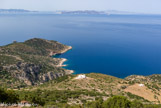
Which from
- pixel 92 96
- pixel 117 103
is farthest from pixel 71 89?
pixel 117 103

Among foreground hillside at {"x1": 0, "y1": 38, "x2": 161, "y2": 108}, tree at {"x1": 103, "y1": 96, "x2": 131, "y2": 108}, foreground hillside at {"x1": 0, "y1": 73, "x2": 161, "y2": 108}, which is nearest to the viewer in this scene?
tree at {"x1": 103, "y1": 96, "x2": 131, "y2": 108}

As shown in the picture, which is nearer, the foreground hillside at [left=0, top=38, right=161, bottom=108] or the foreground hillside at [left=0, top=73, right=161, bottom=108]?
the foreground hillside at [left=0, top=73, right=161, bottom=108]

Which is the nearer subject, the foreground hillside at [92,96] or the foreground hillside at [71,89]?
the foreground hillside at [92,96]

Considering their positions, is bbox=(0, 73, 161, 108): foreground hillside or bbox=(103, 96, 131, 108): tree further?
bbox=(0, 73, 161, 108): foreground hillside

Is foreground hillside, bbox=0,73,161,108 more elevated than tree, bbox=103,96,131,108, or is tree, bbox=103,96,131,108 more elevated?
tree, bbox=103,96,131,108

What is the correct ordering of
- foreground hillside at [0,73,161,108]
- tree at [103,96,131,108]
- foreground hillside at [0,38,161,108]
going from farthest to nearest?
foreground hillside at [0,38,161,108] → foreground hillside at [0,73,161,108] → tree at [103,96,131,108]

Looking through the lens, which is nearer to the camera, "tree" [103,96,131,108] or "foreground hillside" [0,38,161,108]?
"tree" [103,96,131,108]

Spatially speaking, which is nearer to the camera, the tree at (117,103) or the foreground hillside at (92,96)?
the tree at (117,103)

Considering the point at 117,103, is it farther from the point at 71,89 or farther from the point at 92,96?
the point at 71,89

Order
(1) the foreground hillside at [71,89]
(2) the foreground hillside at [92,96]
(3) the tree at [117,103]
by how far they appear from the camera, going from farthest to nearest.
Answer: (1) the foreground hillside at [71,89]
(2) the foreground hillside at [92,96]
(3) the tree at [117,103]

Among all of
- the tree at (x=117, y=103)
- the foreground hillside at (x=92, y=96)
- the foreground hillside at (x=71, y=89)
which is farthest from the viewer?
the foreground hillside at (x=71, y=89)

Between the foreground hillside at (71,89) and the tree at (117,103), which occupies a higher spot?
the tree at (117,103)

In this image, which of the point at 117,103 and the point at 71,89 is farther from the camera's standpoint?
the point at 71,89
